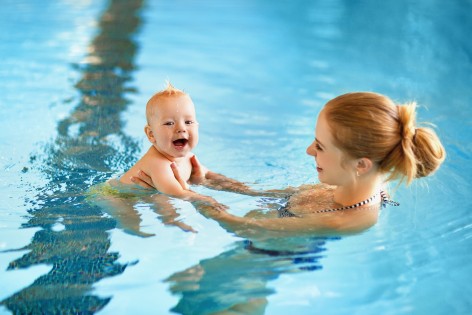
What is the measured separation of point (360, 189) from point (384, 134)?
12.7 inches

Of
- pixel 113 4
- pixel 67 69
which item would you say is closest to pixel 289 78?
pixel 67 69

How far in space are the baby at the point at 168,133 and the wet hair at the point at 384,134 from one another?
828 mm

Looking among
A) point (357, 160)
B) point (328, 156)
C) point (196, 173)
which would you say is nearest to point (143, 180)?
point (196, 173)

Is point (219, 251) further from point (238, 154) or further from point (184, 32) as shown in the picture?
point (184, 32)

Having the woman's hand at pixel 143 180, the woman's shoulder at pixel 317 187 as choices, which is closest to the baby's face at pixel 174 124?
the woman's hand at pixel 143 180

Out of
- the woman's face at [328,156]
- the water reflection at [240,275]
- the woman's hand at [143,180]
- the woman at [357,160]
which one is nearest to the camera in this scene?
the water reflection at [240,275]

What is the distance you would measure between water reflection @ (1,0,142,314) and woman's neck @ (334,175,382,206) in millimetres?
1002

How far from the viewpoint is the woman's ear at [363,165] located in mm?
2775

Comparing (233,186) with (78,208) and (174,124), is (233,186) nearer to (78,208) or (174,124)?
(174,124)

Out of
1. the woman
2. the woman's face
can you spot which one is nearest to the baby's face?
the woman

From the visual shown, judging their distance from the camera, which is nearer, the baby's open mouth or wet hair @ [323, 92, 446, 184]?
wet hair @ [323, 92, 446, 184]

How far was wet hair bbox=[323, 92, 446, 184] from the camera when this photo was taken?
2682 mm

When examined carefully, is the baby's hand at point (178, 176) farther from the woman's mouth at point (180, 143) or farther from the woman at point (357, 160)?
the woman at point (357, 160)

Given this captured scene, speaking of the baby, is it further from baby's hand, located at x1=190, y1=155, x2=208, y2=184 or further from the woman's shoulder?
the woman's shoulder
